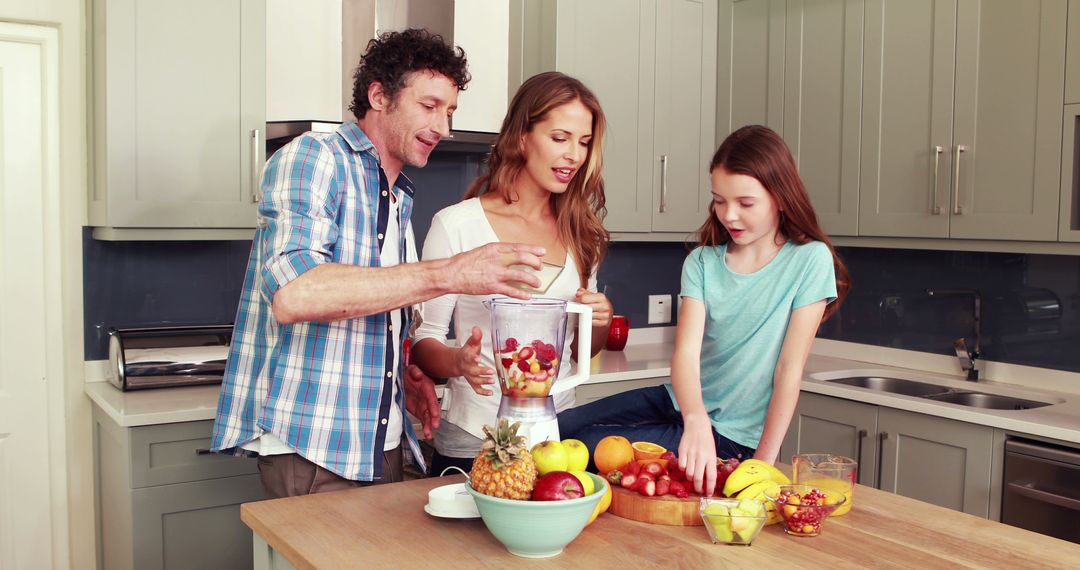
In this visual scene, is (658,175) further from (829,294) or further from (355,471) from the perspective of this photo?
(355,471)

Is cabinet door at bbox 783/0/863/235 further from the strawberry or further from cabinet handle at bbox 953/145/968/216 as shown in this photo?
the strawberry

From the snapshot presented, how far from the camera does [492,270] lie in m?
1.56

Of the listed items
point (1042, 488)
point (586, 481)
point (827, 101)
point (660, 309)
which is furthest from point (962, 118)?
point (586, 481)

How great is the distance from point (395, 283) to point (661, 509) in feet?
1.88

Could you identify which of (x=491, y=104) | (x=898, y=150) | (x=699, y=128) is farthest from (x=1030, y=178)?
(x=491, y=104)

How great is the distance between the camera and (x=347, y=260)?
1754 millimetres

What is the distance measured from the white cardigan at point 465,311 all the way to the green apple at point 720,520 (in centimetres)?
64

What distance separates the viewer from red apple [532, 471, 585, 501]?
1.31 meters

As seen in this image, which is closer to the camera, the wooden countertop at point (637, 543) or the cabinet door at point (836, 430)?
the wooden countertop at point (637, 543)

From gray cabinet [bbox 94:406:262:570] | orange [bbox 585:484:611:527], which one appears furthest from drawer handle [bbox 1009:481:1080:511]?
gray cabinet [bbox 94:406:262:570]

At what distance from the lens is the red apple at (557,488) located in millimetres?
1306

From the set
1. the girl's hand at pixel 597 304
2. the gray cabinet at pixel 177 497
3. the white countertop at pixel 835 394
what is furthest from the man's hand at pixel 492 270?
the gray cabinet at pixel 177 497

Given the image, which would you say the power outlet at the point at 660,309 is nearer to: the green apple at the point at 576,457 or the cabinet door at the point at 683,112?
the cabinet door at the point at 683,112

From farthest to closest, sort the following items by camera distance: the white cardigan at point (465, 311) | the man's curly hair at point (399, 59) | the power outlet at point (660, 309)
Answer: the power outlet at point (660, 309) → the white cardigan at point (465, 311) → the man's curly hair at point (399, 59)
